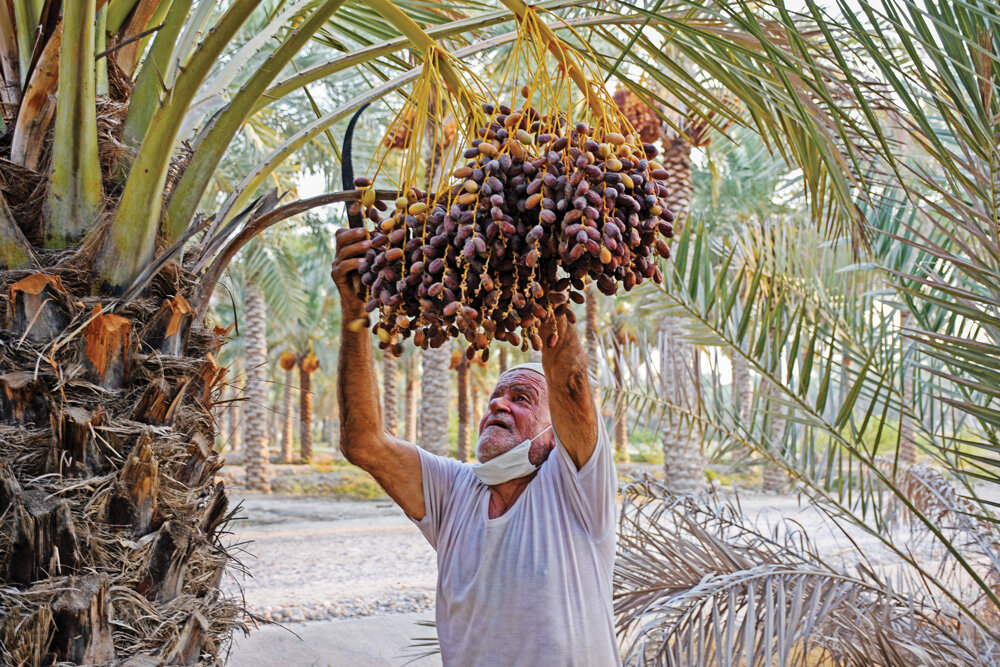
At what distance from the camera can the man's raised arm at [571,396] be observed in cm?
215

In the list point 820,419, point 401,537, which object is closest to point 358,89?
point 401,537

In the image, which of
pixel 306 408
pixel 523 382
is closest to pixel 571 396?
pixel 523 382

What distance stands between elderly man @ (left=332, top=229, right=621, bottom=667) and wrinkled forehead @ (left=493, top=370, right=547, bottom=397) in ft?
0.54

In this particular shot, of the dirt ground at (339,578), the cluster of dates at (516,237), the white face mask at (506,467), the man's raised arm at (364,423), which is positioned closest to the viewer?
the cluster of dates at (516,237)

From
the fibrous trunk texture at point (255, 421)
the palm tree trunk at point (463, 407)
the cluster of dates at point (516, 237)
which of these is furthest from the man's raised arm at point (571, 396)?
the palm tree trunk at point (463, 407)

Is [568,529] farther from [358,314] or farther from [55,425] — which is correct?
[55,425]

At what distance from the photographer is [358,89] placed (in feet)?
35.9

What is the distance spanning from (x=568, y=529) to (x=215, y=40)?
171 centimetres

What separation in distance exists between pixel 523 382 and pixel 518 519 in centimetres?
57

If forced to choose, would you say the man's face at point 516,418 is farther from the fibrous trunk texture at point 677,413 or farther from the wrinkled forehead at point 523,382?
the fibrous trunk texture at point 677,413

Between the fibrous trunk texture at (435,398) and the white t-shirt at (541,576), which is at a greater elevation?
the fibrous trunk texture at (435,398)

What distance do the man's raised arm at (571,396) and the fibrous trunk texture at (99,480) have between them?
1.00 meters

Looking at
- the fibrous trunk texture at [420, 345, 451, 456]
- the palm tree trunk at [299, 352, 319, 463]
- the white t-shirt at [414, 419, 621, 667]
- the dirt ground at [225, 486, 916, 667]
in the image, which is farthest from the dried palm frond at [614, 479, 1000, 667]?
the palm tree trunk at [299, 352, 319, 463]

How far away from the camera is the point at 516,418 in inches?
107
